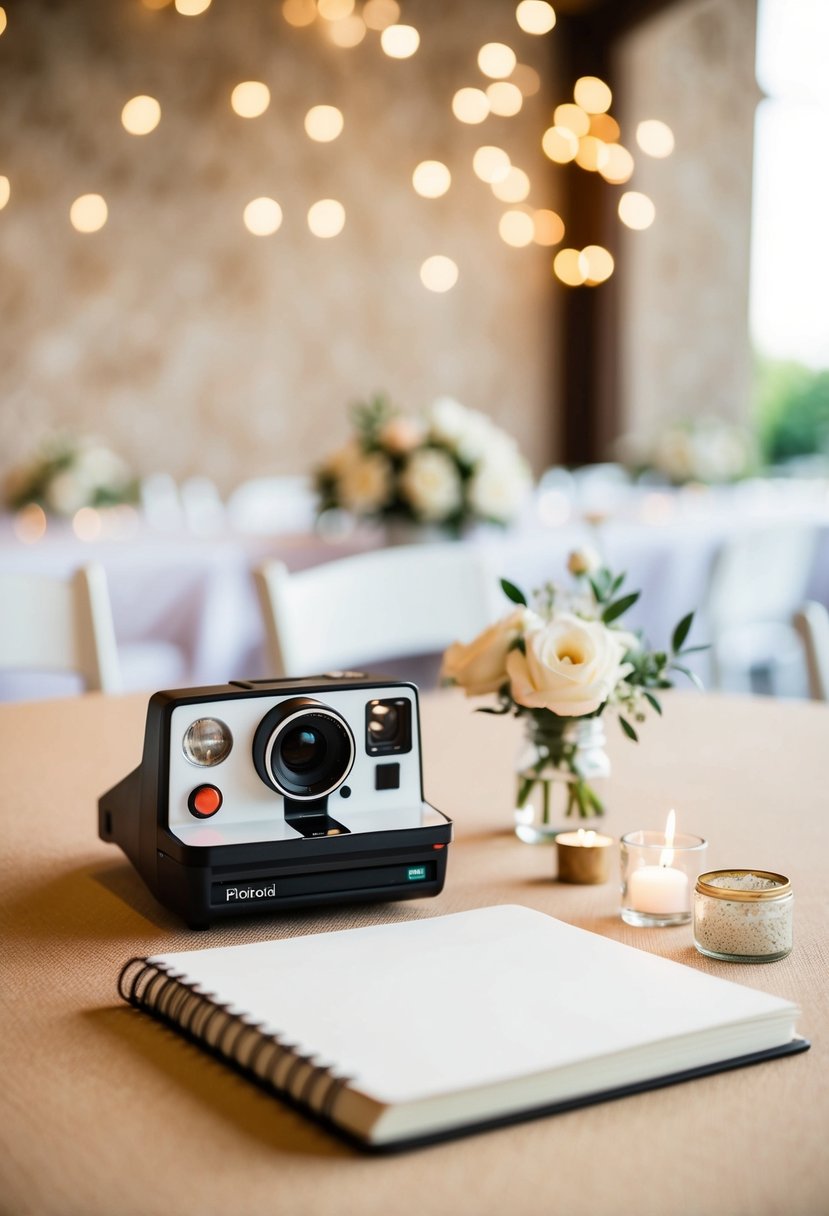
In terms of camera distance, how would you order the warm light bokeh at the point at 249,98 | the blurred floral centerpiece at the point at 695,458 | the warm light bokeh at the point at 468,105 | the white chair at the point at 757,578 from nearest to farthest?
the white chair at the point at 757,578
the blurred floral centerpiece at the point at 695,458
the warm light bokeh at the point at 249,98
the warm light bokeh at the point at 468,105

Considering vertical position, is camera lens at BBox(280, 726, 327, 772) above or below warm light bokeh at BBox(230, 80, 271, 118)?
below

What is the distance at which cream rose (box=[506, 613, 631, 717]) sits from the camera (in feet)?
3.02

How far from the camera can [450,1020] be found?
2.00 ft

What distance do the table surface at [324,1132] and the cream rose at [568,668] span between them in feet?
0.40

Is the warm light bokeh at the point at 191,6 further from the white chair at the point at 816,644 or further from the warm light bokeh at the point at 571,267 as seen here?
the white chair at the point at 816,644

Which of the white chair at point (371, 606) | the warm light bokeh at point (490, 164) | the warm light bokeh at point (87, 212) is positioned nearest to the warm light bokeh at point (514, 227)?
the warm light bokeh at point (490, 164)

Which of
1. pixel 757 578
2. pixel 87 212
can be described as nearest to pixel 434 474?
pixel 757 578

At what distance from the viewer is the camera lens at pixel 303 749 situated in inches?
32.3

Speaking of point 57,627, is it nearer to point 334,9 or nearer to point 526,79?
point 334,9

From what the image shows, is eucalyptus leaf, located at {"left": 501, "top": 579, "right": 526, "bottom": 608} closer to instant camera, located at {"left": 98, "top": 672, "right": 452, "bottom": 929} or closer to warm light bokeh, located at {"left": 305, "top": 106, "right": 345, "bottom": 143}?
instant camera, located at {"left": 98, "top": 672, "right": 452, "bottom": 929}

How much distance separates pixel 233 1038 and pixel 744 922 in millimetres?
301

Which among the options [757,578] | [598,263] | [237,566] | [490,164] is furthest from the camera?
[598,263]

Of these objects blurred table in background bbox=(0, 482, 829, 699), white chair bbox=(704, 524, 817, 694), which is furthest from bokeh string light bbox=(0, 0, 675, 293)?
white chair bbox=(704, 524, 817, 694)

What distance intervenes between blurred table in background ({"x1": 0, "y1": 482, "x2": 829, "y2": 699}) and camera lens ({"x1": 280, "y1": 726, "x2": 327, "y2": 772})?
6.28 ft
